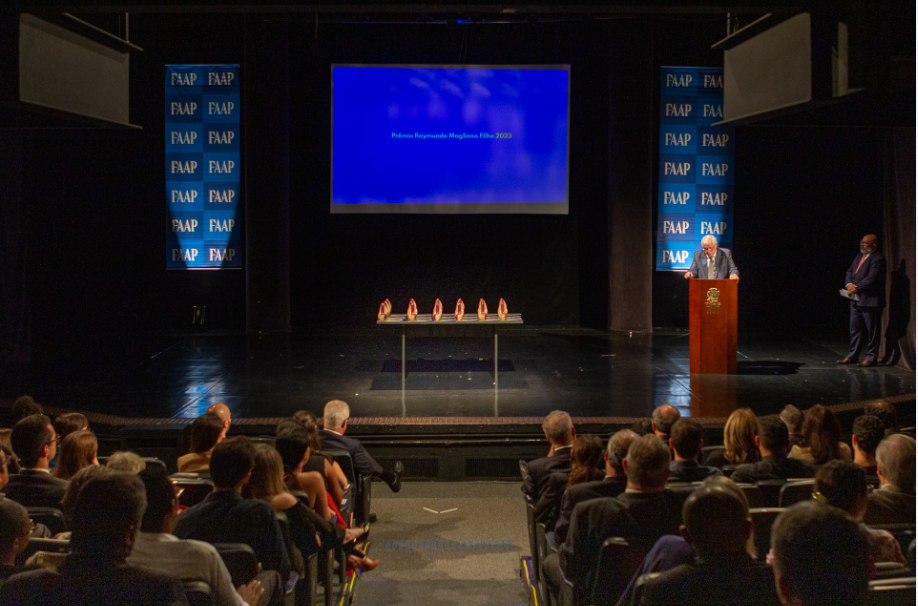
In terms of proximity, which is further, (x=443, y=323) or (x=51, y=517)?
(x=443, y=323)

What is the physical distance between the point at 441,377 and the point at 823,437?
3974 mm

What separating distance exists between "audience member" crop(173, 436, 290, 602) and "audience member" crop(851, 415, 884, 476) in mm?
2217

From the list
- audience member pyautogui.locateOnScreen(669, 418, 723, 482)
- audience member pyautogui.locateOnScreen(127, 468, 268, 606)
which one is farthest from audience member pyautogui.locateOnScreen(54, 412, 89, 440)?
audience member pyautogui.locateOnScreen(669, 418, 723, 482)

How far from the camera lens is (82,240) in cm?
984

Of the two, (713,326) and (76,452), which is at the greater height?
(713,326)

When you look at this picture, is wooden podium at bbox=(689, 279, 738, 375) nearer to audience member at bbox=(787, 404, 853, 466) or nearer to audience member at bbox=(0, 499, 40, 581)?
audience member at bbox=(787, 404, 853, 466)

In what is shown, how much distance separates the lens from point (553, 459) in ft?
11.3

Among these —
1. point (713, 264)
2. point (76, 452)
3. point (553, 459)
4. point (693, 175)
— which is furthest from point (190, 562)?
point (693, 175)

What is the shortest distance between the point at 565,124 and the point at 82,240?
5.70 meters

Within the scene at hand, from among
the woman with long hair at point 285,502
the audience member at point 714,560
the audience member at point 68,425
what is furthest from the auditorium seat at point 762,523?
the audience member at point 68,425

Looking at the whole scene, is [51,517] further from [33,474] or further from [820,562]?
[820,562]

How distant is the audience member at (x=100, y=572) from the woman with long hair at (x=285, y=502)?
2.91ft

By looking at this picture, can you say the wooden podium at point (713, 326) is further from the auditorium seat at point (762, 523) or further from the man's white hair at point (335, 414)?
the auditorium seat at point (762, 523)

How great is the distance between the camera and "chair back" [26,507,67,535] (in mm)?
2830
